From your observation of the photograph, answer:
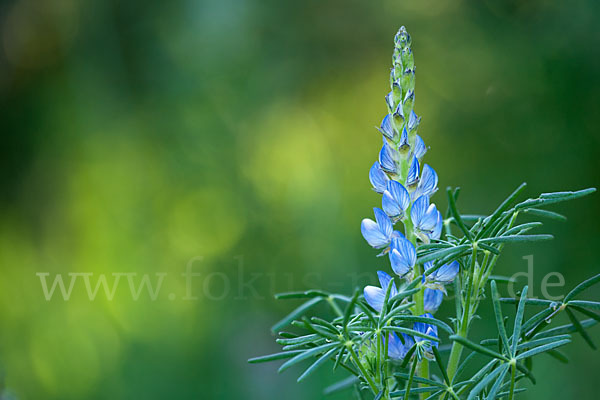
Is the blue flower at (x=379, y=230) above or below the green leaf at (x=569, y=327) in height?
above

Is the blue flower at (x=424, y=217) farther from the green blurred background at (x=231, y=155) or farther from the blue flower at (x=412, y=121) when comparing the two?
the green blurred background at (x=231, y=155)

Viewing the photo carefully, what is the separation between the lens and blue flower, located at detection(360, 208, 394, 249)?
0.40m

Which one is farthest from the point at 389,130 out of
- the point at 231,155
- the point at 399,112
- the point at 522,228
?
the point at 231,155

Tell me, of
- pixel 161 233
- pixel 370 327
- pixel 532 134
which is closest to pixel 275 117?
pixel 161 233

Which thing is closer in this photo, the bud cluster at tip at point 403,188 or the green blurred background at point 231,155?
the bud cluster at tip at point 403,188

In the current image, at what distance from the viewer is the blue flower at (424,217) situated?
0.39m

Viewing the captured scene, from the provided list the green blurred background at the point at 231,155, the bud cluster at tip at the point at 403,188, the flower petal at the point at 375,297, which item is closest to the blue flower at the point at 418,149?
the bud cluster at tip at the point at 403,188

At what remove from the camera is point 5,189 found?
205cm

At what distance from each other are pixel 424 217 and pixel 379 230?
0.03 metres

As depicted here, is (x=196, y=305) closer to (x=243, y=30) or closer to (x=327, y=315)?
(x=327, y=315)

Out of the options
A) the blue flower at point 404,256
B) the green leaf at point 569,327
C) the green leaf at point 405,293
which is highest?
the blue flower at point 404,256

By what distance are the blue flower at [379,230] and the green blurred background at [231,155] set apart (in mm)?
1108

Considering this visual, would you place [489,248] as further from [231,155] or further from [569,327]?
[231,155]

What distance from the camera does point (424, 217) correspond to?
1.29 feet
